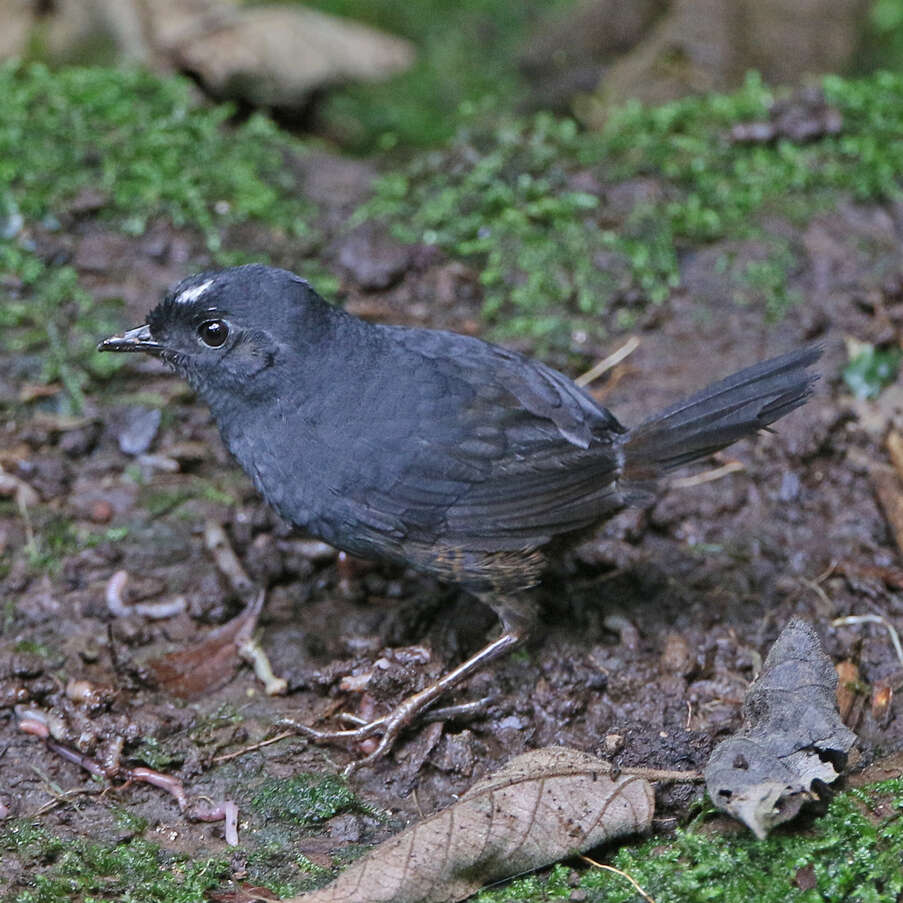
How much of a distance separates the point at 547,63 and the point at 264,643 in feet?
18.4

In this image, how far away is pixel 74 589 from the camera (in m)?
4.49

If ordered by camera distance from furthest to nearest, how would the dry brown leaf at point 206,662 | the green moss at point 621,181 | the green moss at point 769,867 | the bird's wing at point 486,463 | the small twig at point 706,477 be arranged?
the green moss at point 621,181 < the small twig at point 706,477 < the dry brown leaf at point 206,662 < the bird's wing at point 486,463 < the green moss at point 769,867

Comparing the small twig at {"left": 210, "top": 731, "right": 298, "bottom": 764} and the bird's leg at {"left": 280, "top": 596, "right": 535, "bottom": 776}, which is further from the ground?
the bird's leg at {"left": 280, "top": 596, "right": 535, "bottom": 776}

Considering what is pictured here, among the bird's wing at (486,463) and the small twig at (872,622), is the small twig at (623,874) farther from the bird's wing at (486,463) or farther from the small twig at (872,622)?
the small twig at (872,622)

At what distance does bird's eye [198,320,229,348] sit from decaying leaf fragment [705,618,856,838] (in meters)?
2.29

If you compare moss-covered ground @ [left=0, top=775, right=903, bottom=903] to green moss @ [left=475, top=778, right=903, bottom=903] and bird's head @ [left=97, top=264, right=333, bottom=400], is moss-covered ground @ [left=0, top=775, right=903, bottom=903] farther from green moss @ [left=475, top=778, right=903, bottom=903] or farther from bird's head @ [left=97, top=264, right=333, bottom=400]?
bird's head @ [left=97, top=264, right=333, bottom=400]

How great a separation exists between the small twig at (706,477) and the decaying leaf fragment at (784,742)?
61.0 inches

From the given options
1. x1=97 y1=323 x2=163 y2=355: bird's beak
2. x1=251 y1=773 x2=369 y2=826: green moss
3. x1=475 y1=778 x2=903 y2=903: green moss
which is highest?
x1=97 y1=323 x2=163 y2=355: bird's beak

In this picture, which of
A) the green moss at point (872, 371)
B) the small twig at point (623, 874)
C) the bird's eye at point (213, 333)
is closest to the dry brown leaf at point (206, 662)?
the bird's eye at point (213, 333)

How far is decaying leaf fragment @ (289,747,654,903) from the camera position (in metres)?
2.96

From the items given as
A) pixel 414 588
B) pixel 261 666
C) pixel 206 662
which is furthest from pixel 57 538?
pixel 414 588

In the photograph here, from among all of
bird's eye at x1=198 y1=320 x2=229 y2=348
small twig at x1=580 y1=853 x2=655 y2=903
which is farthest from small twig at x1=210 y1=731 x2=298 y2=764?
bird's eye at x1=198 y1=320 x2=229 y2=348

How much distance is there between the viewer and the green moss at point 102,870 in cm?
301

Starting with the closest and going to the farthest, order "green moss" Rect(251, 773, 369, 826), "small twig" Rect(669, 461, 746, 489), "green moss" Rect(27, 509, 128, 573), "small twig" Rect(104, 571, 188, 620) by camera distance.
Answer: "green moss" Rect(251, 773, 369, 826) < "small twig" Rect(104, 571, 188, 620) < "green moss" Rect(27, 509, 128, 573) < "small twig" Rect(669, 461, 746, 489)
